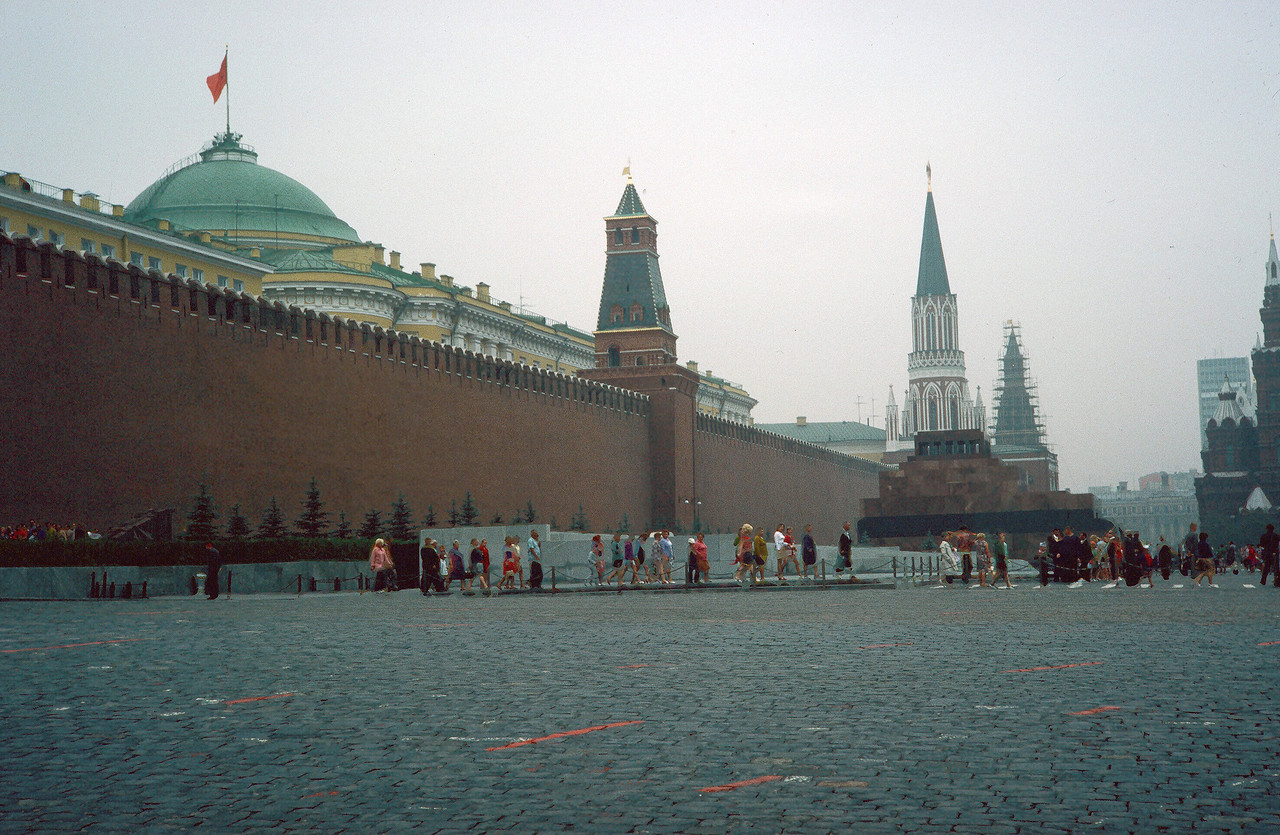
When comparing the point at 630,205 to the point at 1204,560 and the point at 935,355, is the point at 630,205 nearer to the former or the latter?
the point at 1204,560

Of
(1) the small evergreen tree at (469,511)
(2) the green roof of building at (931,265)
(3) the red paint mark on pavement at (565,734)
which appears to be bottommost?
(3) the red paint mark on pavement at (565,734)

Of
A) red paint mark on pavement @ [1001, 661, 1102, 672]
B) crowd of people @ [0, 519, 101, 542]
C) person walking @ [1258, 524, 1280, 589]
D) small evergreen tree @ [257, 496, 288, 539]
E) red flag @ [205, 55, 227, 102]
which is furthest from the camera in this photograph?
red flag @ [205, 55, 227, 102]

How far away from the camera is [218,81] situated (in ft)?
145

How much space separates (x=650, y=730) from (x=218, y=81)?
1629 inches

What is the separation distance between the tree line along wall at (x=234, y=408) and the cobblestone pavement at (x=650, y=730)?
12.4 metres

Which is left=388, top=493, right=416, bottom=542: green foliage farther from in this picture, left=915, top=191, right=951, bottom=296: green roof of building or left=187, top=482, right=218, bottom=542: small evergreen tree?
left=915, top=191, right=951, bottom=296: green roof of building

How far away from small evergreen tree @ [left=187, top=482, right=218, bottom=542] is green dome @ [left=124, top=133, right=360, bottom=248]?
25184 millimetres

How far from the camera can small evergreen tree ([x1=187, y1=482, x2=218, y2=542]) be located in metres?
25.0

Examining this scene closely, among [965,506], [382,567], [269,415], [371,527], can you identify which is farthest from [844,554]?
[965,506]

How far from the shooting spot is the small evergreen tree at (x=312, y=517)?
29156 mm

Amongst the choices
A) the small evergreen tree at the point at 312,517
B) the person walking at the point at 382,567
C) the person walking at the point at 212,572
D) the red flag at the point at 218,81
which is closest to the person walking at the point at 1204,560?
the person walking at the point at 382,567

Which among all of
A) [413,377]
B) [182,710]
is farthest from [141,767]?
[413,377]

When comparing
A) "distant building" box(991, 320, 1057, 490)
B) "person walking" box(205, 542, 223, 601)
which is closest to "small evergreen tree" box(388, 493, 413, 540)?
"person walking" box(205, 542, 223, 601)

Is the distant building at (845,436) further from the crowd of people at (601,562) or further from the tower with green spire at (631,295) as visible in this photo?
the crowd of people at (601,562)
